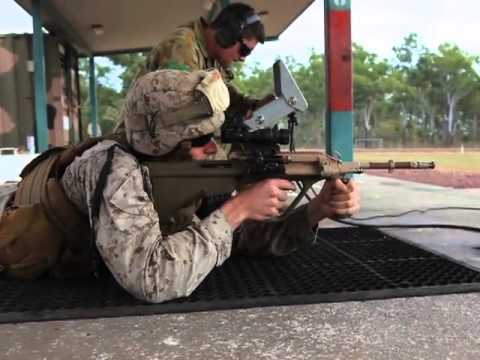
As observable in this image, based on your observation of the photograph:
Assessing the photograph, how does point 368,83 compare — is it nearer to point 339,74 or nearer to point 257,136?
point 339,74

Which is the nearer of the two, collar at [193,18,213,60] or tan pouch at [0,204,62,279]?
tan pouch at [0,204,62,279]

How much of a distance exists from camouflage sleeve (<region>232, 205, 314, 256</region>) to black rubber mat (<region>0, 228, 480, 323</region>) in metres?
0.05

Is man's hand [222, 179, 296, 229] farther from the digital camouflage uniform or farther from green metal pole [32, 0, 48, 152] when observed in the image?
green metal pole [32, 0, 48, 152]

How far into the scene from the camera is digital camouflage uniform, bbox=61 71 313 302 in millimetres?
1515

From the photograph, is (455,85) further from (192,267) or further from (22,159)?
(192,267)

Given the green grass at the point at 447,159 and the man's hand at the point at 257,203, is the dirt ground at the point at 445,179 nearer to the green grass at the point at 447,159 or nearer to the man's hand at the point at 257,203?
the green grass at the point at 447,159

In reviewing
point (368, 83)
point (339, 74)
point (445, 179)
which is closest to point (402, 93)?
point (368, 83)

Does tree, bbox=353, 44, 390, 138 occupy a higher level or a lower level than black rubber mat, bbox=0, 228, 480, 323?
higher

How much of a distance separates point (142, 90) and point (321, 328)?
0.85 m

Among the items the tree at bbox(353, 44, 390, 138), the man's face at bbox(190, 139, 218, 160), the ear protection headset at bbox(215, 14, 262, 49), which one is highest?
the tree at bbox(353, 44, 390, 138)

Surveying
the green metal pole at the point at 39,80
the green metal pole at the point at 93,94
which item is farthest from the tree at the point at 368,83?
the green metal pole at the point at 39,80

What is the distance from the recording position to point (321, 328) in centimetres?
150

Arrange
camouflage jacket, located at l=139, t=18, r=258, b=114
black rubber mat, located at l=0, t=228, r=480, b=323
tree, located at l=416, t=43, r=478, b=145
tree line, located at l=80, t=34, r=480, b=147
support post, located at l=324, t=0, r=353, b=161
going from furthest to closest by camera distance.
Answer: tree, located at l=416, t=43, r=478, b=145 < tree line, located at l=80, t=34, r=480, b=147 < support post, located at l=324, t=0, r=353, b=161 < camouflage jacket, located at l=139, t=18, r=258, b=114 < black rubber mat, located at l=0, t=228, r=480, b=323

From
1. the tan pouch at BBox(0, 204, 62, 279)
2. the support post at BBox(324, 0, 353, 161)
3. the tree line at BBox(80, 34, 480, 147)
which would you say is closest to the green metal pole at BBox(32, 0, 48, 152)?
the support post at BBox(324, 0, 353, 161)
